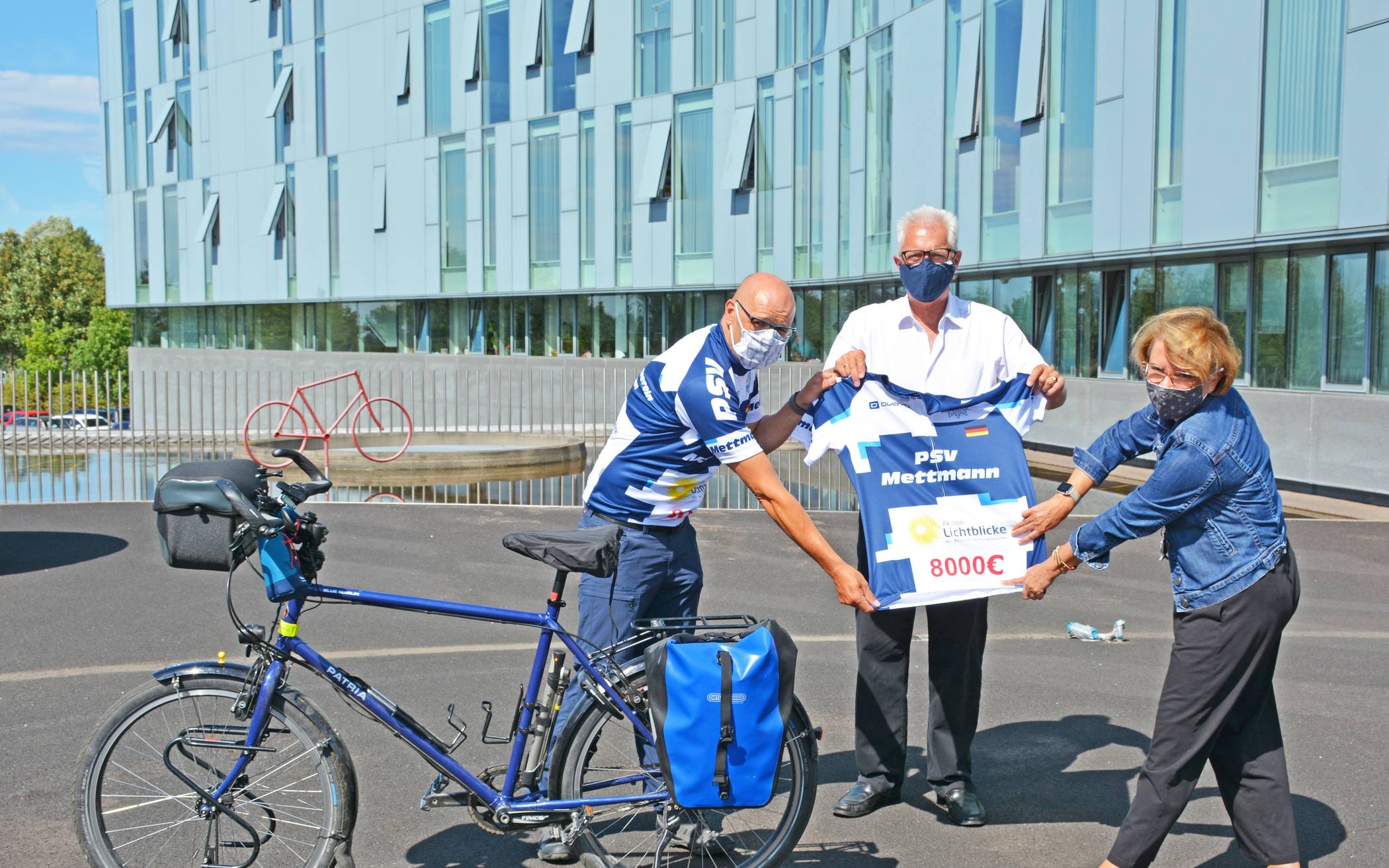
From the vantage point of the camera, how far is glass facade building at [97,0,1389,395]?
16.0 meters

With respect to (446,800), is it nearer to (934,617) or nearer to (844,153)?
(934,617)

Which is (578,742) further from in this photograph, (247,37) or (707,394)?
(247,37)

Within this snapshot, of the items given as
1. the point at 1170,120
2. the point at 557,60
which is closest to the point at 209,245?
the point at 557,60

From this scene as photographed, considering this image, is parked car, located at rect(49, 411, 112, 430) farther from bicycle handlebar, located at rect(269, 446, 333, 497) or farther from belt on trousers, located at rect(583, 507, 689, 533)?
belt on trousers, located at rect(583, 507, 689, 533)

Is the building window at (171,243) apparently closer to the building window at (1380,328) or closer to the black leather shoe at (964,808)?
the building window at (1380,328)

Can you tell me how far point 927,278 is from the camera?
466cm

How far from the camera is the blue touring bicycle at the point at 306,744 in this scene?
12.5 feet

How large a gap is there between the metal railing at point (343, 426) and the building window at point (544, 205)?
2323 millimetres

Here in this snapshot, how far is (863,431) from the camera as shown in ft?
15.7

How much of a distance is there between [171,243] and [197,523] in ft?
148

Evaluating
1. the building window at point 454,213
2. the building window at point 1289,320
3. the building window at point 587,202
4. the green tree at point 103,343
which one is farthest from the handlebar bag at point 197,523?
the green tree at point 103,343

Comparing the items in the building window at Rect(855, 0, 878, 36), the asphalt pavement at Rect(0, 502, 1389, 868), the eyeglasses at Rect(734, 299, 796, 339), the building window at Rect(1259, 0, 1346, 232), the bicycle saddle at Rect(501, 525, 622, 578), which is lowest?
the asphalt pavement at Rect(0, 502, 1389, 868)

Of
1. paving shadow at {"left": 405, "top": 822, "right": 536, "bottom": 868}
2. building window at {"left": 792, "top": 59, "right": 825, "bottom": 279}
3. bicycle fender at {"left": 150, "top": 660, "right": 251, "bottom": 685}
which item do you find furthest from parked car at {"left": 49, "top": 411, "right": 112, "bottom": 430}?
bicycle fender at {"left": 150, "top": 660, "right": 251, "bottom": 685}

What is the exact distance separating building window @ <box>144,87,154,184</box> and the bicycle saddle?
4637cm
